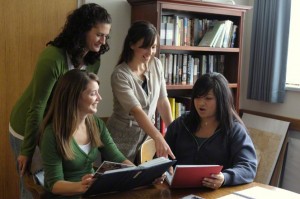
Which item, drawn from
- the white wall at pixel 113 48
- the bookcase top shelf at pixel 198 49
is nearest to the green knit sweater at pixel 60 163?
the white wall at pixel 113 48

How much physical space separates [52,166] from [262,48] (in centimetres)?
231

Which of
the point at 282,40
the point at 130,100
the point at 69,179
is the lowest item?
the point at 69,179

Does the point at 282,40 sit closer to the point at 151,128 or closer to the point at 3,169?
the point at 151,128

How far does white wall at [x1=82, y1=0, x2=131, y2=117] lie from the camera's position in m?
2.79

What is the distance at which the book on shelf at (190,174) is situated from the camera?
1458 millimetres

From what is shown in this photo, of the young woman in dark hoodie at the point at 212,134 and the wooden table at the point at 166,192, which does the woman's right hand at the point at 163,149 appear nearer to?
the young woman in dark hoodie at the point at 212,134

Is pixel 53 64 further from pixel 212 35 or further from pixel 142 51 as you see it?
pixel 212 35

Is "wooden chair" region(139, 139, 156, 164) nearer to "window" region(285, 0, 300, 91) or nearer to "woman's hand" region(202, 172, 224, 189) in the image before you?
"woman's hand" region(202, 172, 224, 189)

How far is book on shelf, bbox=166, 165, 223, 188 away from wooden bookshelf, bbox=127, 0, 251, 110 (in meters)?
1.29

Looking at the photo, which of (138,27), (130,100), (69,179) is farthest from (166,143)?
(138,27)

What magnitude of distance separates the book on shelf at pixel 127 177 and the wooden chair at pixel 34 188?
0.24 meters

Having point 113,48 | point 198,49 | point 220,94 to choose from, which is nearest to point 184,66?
point 198,49

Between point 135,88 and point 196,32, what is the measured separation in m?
1.09

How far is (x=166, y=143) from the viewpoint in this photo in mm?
1828
